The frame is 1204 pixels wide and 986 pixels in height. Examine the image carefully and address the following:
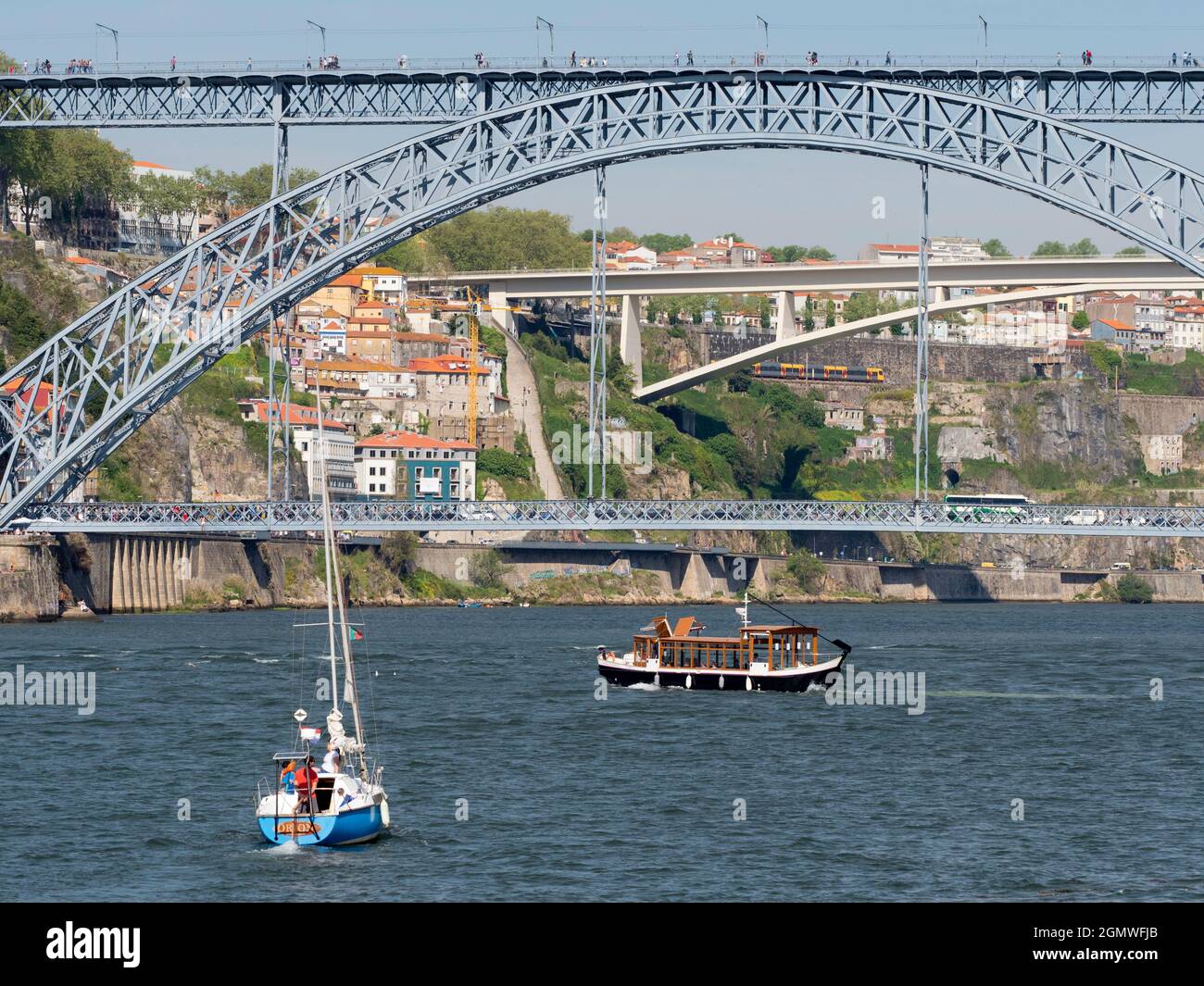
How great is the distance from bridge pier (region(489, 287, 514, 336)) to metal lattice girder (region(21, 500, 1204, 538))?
79.1 metres

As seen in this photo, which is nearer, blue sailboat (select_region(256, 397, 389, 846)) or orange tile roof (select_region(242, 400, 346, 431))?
blue sailboat (select_region(256, 397, 389, 846))

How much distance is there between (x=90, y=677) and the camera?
6319 centimetres

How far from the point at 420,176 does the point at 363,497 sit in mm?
59877

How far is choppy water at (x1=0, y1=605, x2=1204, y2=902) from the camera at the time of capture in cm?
3219

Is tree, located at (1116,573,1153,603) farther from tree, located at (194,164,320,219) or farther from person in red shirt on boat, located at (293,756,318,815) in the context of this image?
person in red shirt on boat, located at (293,756,318,815)

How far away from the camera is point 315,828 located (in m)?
33.9


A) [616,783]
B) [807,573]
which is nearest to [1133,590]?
[807,573]

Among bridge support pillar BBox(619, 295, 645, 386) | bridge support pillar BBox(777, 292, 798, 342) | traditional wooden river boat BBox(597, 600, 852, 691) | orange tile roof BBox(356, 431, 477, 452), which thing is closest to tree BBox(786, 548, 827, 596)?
orange tile roof BBox(356, 431, 477, 452)

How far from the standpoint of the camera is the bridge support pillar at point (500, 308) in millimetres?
174500

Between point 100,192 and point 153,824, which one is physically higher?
point 100,192

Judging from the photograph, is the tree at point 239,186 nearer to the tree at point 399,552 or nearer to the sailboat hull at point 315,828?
the tree at point 399,552

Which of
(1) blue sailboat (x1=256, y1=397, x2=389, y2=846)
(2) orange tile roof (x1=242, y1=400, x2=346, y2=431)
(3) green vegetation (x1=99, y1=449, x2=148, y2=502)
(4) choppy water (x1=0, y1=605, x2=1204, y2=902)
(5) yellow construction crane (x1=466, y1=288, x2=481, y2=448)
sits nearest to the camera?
(4) choppy water (x1=0, y1=605, x2=1204, y2=902)
